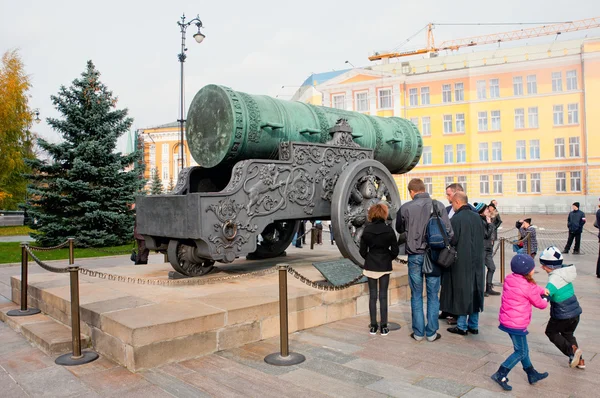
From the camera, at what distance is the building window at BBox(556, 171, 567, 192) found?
117 feet

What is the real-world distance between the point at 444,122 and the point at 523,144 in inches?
238

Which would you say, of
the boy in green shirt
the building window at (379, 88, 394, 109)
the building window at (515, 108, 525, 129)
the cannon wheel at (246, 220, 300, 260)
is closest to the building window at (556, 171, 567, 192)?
the building window at (515, 108, 525, 129)

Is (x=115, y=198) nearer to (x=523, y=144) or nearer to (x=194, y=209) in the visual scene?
(x=194, y=209)

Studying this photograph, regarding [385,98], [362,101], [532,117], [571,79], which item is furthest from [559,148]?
[362,101]

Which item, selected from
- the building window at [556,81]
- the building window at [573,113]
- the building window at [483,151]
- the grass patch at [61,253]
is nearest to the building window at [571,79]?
the building window at [556,81]

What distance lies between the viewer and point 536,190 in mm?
36281

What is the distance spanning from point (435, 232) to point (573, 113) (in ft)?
119

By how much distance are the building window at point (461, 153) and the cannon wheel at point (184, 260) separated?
3542cm

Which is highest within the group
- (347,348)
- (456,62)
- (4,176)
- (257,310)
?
(456,62)

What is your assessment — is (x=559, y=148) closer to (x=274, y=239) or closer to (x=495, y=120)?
(x=495, y=120)

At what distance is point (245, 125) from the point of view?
6.18 meters

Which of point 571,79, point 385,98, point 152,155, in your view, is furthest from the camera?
point 152,155

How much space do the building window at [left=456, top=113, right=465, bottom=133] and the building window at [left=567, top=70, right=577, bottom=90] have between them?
7.39 m

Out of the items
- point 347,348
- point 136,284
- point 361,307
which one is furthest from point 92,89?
point 347,348
